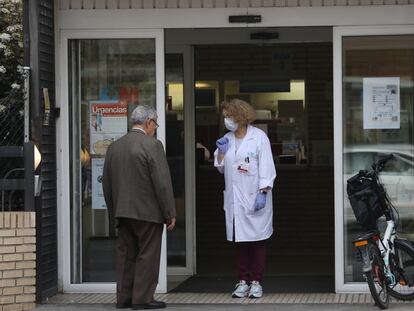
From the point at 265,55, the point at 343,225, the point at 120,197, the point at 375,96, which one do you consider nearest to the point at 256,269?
the point at 343,225

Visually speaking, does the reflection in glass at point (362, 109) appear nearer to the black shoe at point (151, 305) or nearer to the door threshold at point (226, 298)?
the door threshold at point (226, 298)

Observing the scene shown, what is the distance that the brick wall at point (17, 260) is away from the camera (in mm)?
6777

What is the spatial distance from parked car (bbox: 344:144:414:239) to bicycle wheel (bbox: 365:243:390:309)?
113 centimetres

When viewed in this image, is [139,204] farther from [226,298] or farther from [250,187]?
[226,298]

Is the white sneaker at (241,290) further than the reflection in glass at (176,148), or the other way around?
the reflection in glass at (176,148)

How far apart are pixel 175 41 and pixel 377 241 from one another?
3.52 metres

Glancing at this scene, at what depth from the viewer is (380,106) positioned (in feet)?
24.6

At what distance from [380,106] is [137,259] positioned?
2.73 meters

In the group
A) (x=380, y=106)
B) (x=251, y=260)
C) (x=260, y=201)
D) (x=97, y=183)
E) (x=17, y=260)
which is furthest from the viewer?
(x=97, y=183)

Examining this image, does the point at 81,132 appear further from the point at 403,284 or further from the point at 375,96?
the point at 403,284

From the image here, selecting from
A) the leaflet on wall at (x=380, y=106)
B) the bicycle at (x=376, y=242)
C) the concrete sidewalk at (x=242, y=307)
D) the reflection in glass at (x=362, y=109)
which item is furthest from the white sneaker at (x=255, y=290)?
the leaflet on wall at (x=380, y=106)

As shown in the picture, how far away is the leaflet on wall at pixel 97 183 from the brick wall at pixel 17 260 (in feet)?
3.22

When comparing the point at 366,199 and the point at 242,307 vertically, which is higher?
the point at 366,199

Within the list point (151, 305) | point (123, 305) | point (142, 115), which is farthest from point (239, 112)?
point (123, 305)
